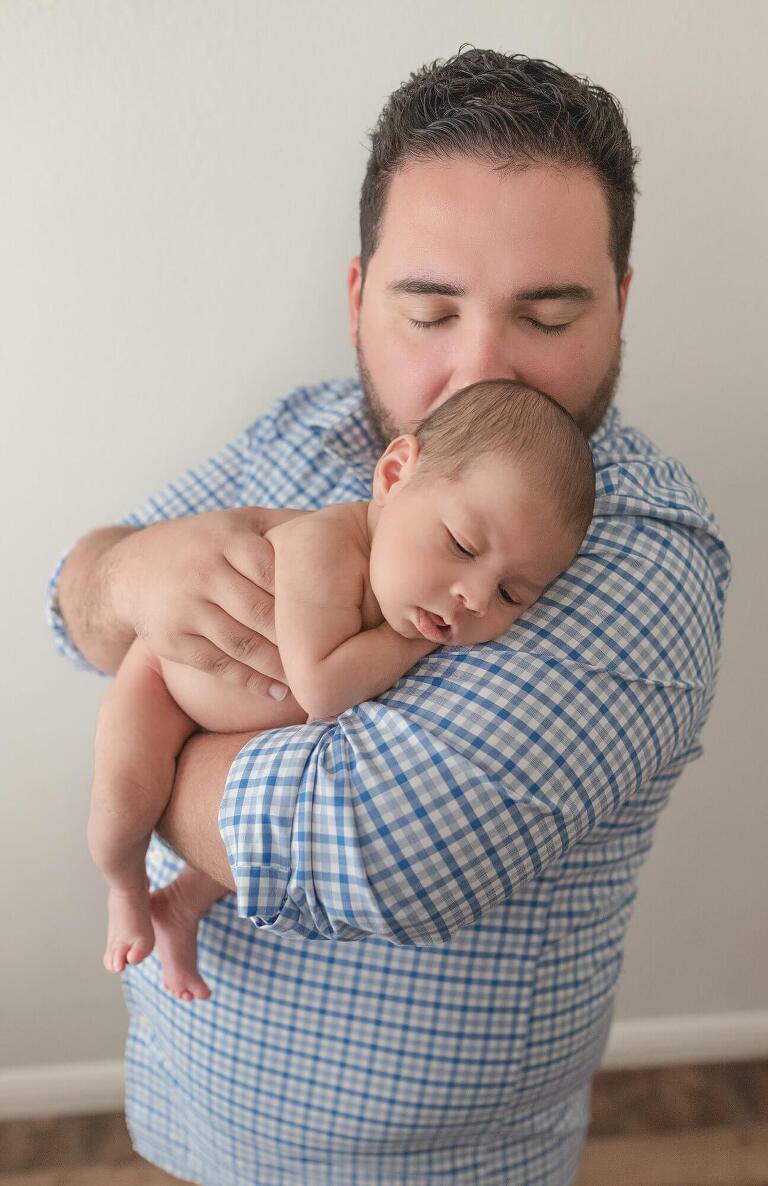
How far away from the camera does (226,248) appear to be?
196 centimetres

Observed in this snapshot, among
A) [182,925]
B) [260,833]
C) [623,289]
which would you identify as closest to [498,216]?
[623,289]

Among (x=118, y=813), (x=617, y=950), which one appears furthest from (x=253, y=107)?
(x=617, y=950)

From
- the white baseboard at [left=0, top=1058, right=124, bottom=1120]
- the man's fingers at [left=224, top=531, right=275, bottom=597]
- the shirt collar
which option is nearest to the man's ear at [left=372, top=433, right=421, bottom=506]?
the man's fingers at [left=224, top=531, right=275, bottom=597]

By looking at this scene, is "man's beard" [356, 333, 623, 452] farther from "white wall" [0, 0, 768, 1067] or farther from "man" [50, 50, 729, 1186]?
"white wall" [0, 0, 768, 1067]

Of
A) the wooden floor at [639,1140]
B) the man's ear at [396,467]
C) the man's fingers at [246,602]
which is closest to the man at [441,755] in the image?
the man's fingers at [246,602]

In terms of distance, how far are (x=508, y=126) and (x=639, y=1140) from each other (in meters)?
2.36

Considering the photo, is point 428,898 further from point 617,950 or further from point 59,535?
point 59,535

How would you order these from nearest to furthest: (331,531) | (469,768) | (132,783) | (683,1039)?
(469,768)
(331,531)
(132,783)
(683,1039)

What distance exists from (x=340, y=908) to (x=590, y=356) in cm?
92

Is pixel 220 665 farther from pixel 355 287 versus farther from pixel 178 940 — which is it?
pixel 355 287

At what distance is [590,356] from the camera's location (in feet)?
5.16

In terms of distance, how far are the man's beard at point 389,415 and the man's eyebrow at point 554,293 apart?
6.0 inches

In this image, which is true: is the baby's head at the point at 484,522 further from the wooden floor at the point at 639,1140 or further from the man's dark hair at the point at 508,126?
the wooden floor at the point at 639,1140

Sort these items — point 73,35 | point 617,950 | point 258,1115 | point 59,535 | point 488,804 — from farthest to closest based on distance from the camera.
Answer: point 59,535
point 73,35
point 617,950
point 258,1115
point 488,804
